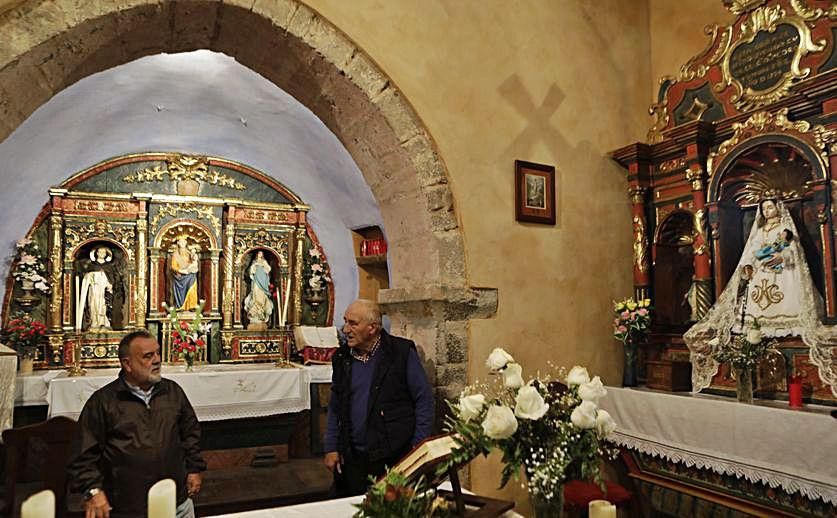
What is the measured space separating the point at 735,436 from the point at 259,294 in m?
6.56

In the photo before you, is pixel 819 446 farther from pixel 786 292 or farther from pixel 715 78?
pixel 715 78

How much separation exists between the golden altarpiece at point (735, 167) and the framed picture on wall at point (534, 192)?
66 cm

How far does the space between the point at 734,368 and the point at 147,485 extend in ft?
10.4

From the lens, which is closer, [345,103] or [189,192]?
[345,103]

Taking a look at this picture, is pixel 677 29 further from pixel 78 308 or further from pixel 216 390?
pixel 78 308

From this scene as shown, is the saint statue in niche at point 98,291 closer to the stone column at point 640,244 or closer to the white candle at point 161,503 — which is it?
the stone column at point 640,244

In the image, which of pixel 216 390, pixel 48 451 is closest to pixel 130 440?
pixel 48 451

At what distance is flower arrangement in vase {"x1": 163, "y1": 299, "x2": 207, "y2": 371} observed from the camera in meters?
7.64

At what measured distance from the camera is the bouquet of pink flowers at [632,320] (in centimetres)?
435

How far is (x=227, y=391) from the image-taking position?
6.44 meters

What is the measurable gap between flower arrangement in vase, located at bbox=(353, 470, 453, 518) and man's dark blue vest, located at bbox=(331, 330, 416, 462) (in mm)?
1543

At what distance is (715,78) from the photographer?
14.1 feet

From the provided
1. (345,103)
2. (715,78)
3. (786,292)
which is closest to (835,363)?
(786,292)

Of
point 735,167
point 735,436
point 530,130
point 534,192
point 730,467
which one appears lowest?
point 730,467
